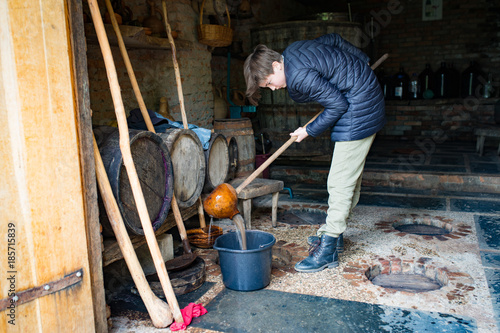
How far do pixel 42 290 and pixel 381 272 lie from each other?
217 cm

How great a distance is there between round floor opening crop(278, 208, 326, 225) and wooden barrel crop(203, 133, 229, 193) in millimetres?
892

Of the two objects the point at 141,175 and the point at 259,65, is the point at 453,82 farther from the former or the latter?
the point at 141,175

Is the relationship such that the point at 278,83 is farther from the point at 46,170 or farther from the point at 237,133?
the point at 46,170

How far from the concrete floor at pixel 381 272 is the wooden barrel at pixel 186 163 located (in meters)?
0.52

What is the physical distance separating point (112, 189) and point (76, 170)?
0.32m

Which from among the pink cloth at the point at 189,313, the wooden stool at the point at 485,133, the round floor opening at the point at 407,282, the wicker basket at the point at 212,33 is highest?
the wicker basket at the point at 212,33

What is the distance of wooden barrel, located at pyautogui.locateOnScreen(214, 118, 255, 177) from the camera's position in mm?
3887

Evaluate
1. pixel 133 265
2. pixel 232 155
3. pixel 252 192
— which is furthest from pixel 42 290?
pixel 232 155

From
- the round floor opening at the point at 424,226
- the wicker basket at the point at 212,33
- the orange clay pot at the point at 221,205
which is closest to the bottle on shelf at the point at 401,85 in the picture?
the wicker basket at the point at 212,33

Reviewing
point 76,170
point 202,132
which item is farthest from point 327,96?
point 76,170

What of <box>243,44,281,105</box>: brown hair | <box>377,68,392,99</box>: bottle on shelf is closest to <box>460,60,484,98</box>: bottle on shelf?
<box>377,68,392,99</box>: bottle on shelf

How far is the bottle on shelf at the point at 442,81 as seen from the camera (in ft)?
27.9

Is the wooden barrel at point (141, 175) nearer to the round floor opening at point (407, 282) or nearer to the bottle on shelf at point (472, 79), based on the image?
the round floor opening at point (407, 282)

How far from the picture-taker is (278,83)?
2723 mm
